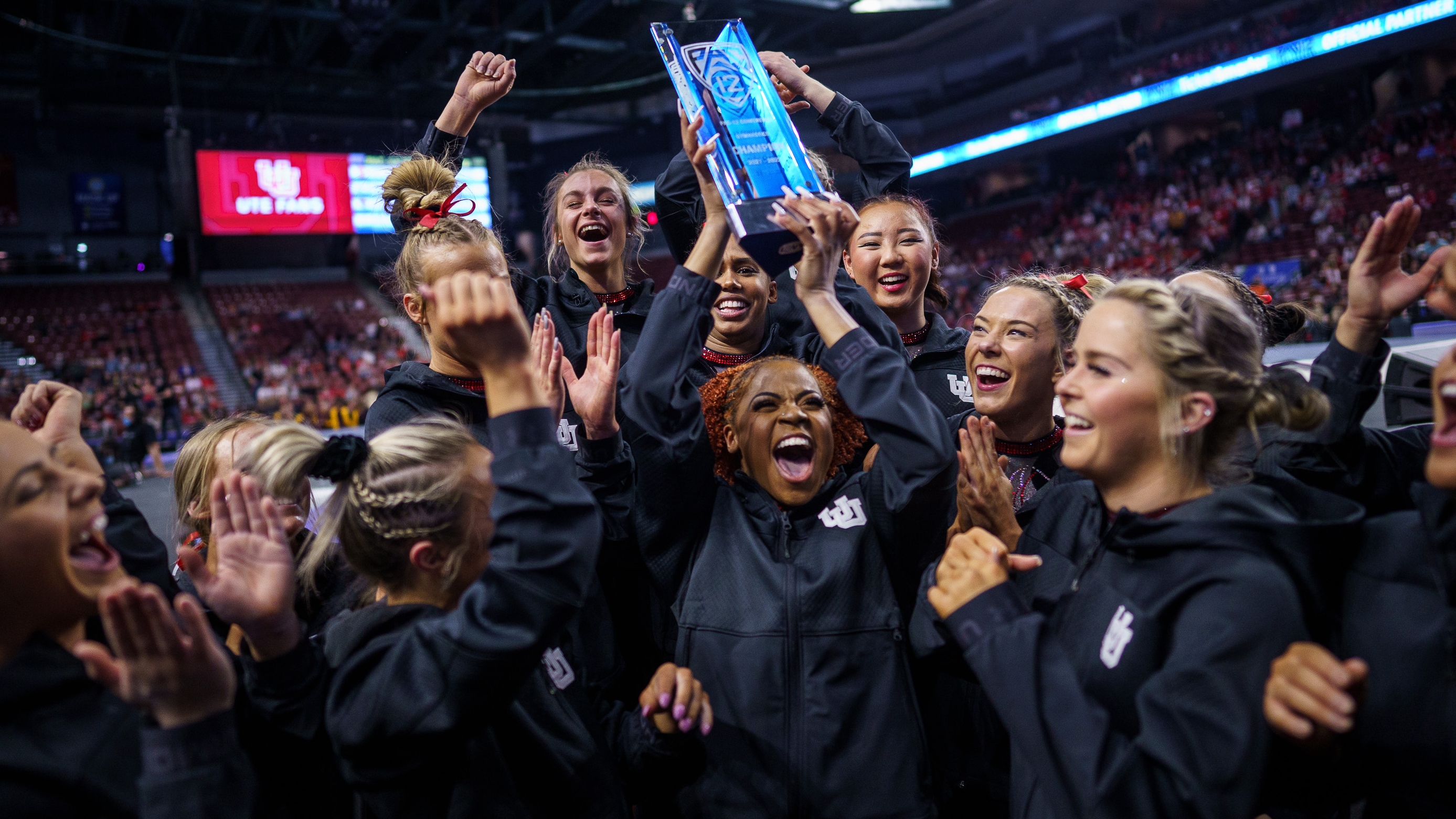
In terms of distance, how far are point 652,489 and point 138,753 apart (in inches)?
42.0

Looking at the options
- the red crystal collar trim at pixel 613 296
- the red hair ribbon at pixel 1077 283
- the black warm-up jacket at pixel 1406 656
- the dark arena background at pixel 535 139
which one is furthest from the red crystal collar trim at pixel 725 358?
the dark arena background at pixel 535 139

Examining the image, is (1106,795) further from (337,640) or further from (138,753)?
(138,753)

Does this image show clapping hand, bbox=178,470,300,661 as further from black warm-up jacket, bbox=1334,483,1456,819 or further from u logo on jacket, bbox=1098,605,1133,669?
black warm-up jacket, bbox=1334,483,1456,819

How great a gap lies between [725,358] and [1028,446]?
0.95 m

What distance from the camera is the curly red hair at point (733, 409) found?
7.62 ft

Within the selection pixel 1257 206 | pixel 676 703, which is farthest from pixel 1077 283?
pixel 1257 206

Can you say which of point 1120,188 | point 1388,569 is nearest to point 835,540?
point 1388,569

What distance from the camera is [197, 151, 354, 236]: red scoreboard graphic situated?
1914cm

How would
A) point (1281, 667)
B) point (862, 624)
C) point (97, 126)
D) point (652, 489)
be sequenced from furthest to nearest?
point (97, 126)
point (652, 489)
point (862, 624)
point (1281, 667)

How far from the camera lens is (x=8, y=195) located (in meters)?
20.8

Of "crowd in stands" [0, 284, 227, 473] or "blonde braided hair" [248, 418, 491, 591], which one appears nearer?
"blonde braided hair" [248, 418, 491, 591]

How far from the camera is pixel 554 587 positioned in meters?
1.47

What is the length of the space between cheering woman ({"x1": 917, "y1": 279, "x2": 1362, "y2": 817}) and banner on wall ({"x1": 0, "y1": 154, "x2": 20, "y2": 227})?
25909 mm

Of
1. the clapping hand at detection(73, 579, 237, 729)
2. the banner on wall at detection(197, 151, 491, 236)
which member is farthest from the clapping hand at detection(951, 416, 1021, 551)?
the banner on wall at detection(197, 151, 491, 236)
